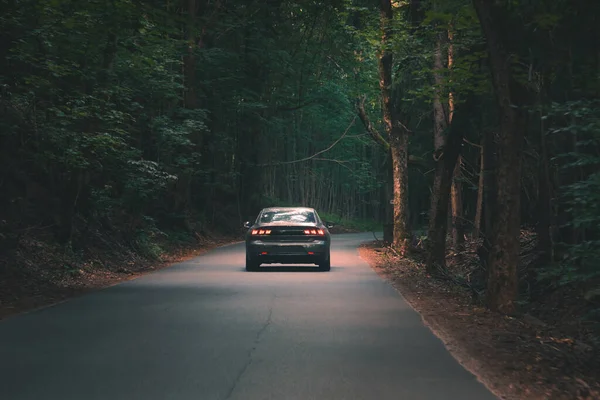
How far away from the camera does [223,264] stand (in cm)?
2391

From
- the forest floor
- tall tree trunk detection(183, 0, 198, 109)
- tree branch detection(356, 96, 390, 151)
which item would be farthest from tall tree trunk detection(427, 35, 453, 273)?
tall tree trunk detection(183, 0, 198, 109)

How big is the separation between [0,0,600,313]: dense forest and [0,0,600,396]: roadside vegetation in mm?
51

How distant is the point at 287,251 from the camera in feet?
67.9

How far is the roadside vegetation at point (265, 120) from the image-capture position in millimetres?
12789

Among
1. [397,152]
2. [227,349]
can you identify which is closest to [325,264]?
[397,152]

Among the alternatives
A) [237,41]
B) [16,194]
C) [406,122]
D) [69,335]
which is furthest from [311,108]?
[69,335]

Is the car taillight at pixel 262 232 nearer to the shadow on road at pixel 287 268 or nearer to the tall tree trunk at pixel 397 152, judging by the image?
the shadow on road at pixel 287 268

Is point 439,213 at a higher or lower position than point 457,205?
lower

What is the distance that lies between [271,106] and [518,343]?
114 ft

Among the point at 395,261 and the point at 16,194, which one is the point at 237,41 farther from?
the point at 16,194

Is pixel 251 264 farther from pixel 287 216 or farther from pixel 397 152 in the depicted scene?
pixel 397 152

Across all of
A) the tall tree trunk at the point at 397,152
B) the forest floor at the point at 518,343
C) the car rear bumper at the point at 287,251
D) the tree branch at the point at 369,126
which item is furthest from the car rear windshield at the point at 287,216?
the tree branch at the point at 369,126

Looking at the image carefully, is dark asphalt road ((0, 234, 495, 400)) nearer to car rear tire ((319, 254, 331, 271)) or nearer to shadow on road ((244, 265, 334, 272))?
car rear tire ((319, 254, 331, 271))

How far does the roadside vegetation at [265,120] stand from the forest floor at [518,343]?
0.24m
